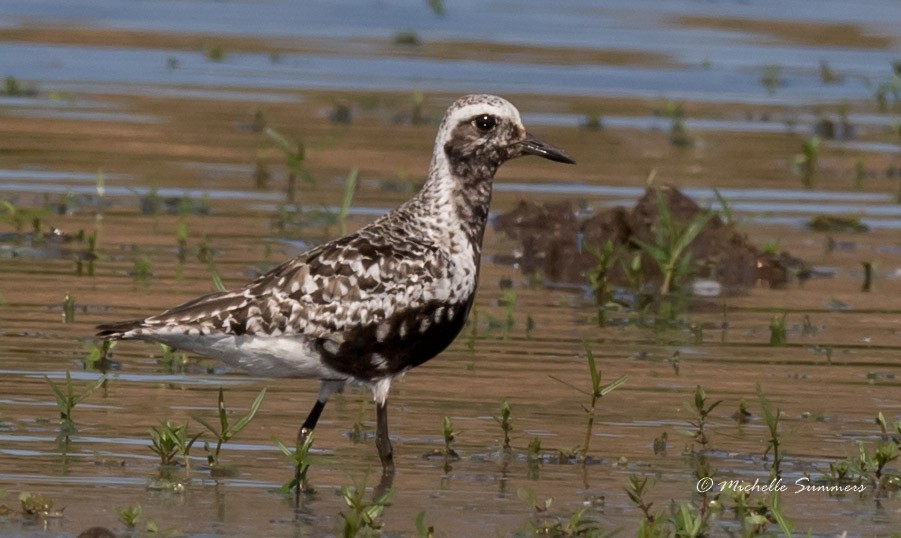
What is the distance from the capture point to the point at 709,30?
27.6 metres

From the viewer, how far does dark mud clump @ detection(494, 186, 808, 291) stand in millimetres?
13492

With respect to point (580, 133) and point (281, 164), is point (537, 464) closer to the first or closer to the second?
point (281, 164)

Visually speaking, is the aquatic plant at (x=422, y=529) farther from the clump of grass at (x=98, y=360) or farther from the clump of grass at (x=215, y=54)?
the clump of grass at (x=215, y=54)

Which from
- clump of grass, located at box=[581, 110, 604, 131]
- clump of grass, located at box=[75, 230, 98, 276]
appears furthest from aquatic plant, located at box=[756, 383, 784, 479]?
clump of grass, located at box=[581, 110, 604, 131]

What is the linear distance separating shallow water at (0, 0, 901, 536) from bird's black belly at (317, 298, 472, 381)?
0.42 meters

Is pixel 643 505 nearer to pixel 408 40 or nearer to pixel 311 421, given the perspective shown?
pixel 311 421

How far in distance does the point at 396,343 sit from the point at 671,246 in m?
4.13

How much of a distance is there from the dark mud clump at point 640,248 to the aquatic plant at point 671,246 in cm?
21

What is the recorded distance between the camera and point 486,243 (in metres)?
14.4

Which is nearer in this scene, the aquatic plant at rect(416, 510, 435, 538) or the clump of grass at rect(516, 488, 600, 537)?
the aquatic plant at rect(416, 510, 435, 538)

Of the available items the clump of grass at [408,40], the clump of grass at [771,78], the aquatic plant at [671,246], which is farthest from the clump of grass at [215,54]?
the aquatic plant at [671,246]

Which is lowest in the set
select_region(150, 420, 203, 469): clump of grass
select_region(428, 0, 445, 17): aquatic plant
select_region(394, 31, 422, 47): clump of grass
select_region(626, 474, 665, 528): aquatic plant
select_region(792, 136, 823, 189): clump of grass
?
select_region(626, 474, 665, 528): aquatic plant

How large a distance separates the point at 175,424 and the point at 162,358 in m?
1.30

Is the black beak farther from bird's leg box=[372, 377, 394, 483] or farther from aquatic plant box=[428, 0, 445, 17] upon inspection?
aquatic plant box=[428, 0, 445, 17]
